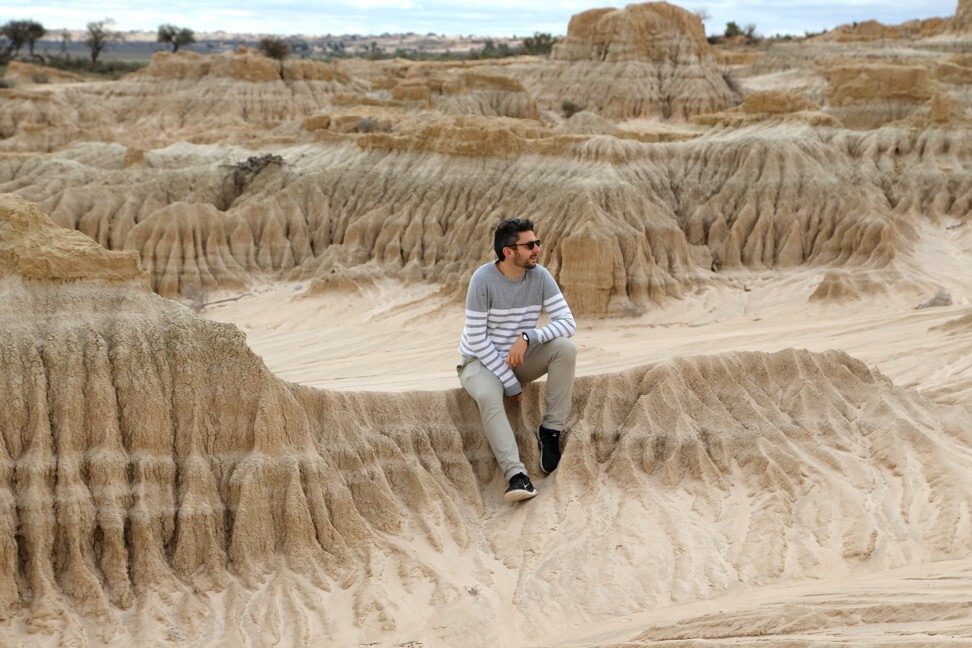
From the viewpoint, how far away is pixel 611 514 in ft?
30.4

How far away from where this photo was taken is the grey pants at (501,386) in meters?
9.20

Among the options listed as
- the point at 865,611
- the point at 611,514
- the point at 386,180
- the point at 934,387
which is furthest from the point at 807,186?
the point at 865,611

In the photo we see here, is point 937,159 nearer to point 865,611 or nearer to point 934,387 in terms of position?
point 934,387

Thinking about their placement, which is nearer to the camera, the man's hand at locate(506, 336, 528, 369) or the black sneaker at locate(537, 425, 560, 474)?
the man's hand at locate(506, 336, 528, 369)

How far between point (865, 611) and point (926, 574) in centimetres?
114

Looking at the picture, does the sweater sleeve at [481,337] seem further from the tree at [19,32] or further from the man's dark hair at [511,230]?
the tree at [19,32]

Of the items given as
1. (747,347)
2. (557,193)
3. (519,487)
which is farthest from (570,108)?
(519,487)

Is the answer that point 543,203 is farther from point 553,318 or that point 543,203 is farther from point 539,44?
point 539,44

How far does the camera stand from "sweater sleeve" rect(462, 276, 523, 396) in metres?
9.09


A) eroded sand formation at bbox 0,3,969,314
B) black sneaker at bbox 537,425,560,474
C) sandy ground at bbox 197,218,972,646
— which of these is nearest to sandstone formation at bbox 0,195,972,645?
black sneaker at bbox 537,425,560,474

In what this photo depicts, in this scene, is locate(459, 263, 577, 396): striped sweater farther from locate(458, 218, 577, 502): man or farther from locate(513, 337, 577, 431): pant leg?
locate(513, 337, 577, 431): pant leg

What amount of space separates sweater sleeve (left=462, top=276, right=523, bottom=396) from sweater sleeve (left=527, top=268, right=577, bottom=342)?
368 millimetres

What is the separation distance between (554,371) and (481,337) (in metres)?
0.72

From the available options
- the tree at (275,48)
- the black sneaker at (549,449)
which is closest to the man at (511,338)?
the black sneaker at (549,449)
